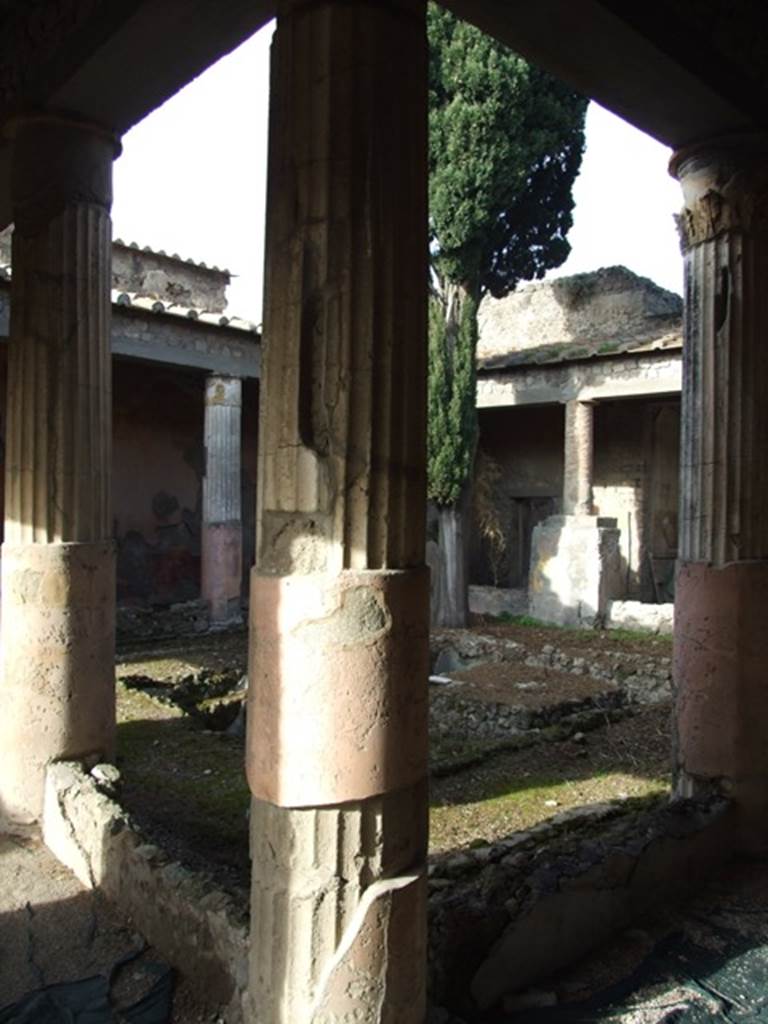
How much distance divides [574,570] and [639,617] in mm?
1163

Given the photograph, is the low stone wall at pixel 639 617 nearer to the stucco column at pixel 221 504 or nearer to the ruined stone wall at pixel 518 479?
the ruined stone wall at pixel 518 479

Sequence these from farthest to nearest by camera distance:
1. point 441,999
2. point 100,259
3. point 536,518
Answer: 1. point 536,518
2. point 100,259
3. point 441,999

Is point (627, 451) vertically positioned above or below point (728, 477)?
above

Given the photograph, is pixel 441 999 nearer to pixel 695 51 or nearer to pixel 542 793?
pixel 542 793

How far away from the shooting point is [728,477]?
3758 millimetres

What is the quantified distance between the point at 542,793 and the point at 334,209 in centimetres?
406

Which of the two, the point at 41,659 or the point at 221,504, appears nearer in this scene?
the point at 41,659

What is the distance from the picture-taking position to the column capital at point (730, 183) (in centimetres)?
373

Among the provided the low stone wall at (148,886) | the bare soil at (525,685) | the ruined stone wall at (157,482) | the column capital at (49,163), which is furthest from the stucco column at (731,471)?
the ruined stone wall at (157,482)

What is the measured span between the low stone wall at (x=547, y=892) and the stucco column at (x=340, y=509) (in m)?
0.61

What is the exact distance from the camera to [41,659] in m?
3.94

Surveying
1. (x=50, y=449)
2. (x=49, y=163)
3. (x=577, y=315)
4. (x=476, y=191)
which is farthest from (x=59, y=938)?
(x=577, y=315)

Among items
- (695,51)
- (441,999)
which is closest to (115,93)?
(695,51)

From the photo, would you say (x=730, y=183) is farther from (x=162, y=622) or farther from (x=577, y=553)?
(x=162, y=622)
